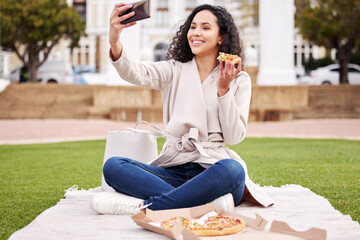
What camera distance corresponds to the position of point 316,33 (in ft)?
90.7

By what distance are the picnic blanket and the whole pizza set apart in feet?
0.44

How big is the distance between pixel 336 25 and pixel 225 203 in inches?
939

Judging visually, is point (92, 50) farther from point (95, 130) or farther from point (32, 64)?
point (95, 130)

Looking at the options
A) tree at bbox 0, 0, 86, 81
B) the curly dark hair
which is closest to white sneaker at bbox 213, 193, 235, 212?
the curly dark hair

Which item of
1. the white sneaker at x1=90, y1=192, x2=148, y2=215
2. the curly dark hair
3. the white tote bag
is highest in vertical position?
the curly dark hair

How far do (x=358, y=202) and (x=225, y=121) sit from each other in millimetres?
1230

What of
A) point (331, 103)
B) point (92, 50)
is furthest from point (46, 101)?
point (92, 50)

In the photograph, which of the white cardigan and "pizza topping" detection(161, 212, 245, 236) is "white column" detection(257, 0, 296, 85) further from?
"pizza topping" detection(161, 212, 245, 236)

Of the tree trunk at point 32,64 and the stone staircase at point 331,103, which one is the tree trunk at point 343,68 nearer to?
the stone staircase at point 331,103

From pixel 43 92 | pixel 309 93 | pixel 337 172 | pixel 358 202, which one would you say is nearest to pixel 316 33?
pixel 309 93

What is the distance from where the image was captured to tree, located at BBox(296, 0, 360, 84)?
25.5 m

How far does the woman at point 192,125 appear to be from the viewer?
11.6 ft

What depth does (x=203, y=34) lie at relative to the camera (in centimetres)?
396

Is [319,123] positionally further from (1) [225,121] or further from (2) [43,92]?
(1) [225,121]
